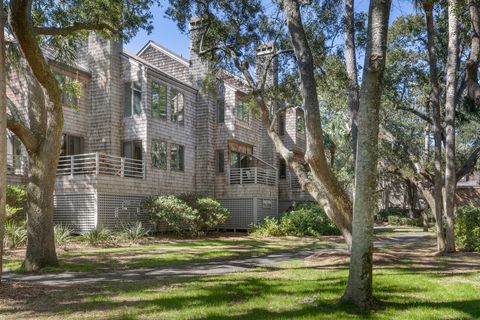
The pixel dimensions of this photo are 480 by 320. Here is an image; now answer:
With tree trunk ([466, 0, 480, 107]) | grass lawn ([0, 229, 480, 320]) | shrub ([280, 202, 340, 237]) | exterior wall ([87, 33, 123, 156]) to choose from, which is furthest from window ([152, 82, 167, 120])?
tree trunk ([466, 0, 480, 107])

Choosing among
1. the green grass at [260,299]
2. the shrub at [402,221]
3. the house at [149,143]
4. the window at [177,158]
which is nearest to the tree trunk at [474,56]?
the green grass at [260,299]

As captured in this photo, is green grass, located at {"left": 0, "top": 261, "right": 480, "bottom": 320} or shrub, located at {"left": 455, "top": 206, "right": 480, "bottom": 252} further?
shrub, located at {"left": 455, "top": 206, "right": 480, "bottom": 252}

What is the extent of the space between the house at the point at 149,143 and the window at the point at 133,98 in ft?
0.18

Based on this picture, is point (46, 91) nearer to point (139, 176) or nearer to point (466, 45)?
point (139, 176)

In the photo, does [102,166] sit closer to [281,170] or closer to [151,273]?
[151,273]

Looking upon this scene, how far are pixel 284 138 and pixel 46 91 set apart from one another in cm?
2622

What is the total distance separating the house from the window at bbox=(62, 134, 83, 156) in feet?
0.17

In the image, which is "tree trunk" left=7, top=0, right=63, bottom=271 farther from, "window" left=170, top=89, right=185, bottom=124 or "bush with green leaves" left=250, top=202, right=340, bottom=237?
"window" left=170, top=89, right=185, bottom=124

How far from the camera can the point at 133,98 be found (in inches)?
979

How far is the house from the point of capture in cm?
2152

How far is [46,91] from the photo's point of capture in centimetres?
1083

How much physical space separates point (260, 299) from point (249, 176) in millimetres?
21360

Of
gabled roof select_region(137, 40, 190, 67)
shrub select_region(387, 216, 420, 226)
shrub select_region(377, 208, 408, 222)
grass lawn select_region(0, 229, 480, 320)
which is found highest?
gabled roof select_region(137, 40, 190, 67)

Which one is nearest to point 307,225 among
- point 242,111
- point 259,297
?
point 242,111
